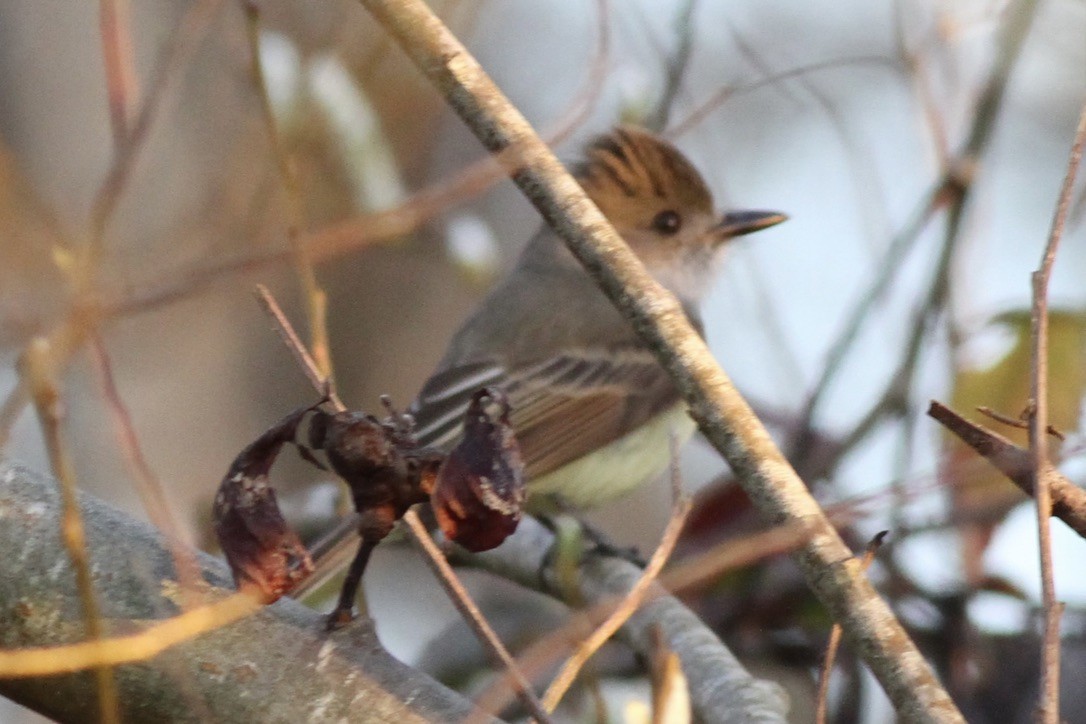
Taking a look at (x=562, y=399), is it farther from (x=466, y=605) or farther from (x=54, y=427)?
(x=54, y=427)

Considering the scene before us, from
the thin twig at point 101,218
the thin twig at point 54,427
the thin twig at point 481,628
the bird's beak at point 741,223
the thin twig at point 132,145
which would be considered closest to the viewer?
the thin twig at point 54,427

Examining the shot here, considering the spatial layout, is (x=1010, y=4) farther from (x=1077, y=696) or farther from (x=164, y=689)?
(x=164, y=689)

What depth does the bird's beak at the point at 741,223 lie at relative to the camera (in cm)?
451

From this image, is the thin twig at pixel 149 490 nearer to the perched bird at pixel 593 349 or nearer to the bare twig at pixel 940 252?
the perched bird at pixel 593 349

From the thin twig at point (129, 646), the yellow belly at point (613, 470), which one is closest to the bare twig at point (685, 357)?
the thin twig at point (129, 646)

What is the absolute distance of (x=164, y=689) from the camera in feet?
4.79

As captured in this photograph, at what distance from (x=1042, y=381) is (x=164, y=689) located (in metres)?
0.97

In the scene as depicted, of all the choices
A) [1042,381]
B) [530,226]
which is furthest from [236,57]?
[1042,381]

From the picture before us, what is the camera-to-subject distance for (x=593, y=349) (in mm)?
4391

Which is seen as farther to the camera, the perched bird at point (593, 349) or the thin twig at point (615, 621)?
the perched bird at point (593, 349)

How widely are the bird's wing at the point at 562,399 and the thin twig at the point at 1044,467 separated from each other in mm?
2411

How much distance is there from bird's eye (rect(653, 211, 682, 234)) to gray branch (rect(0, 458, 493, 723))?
3203 mm

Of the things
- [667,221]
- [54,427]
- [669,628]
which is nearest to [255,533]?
[54,427]

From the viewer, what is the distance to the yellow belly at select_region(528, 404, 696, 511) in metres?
4.02
